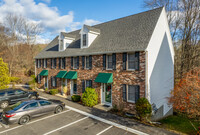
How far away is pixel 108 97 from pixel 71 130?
5826 millimetres

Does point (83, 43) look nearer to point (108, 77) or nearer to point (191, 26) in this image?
point (108, 77)

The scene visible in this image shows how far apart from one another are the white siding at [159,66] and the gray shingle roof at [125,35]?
2.26ft

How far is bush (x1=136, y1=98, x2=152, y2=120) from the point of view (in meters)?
9.70

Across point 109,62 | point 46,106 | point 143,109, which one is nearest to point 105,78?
point 109,62

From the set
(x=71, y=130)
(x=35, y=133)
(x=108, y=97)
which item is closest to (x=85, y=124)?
(x=71, y=130)

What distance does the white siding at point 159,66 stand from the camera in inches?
434

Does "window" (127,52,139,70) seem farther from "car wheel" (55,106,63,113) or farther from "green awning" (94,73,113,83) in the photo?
"car wheel" (55,106,63,113)

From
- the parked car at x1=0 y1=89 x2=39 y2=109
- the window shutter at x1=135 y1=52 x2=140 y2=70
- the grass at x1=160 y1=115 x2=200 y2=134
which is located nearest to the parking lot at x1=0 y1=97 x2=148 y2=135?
the grass at x1=160 y1=115 x2=200 y2=134

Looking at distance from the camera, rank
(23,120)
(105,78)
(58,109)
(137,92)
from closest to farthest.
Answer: (23,120) → (137,92) → (58,109) → (105,78)

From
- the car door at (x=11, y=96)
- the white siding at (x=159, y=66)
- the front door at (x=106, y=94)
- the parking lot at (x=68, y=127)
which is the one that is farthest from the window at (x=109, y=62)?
the car door at (x=11, y=96)

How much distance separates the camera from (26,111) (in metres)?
9.32

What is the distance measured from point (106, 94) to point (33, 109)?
23.3 feet

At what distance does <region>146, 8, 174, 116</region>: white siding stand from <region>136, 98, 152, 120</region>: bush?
933 mm

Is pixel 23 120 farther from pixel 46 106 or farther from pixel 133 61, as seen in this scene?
pixel 133 61
